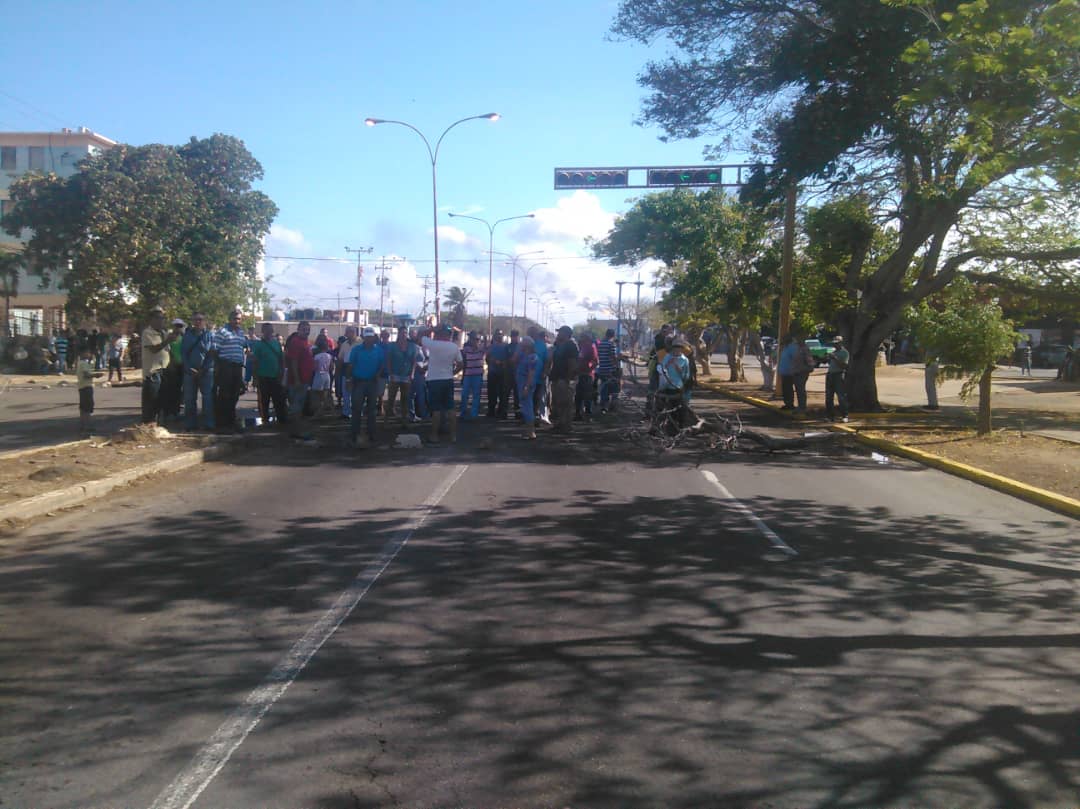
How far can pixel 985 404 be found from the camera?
15.9 m

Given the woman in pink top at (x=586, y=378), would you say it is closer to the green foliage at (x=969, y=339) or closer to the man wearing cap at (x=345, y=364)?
the man wearing cap at (x=345, y=364)

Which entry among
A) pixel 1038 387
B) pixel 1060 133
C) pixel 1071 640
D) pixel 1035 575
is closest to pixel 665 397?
pixel 1060 133

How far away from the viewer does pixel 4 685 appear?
468 centimetres

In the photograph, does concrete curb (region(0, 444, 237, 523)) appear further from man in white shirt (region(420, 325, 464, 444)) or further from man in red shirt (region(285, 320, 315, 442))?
man in white shirt (region(420, 325, 464, 444))

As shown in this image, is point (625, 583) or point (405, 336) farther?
point (405, 336)

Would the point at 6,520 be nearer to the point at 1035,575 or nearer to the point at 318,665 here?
the point at 318,665

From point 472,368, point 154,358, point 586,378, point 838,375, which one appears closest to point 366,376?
point 154,358

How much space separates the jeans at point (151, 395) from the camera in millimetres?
13484

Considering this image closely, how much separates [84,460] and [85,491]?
63.3 inches

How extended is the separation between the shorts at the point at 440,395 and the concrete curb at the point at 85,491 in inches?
141

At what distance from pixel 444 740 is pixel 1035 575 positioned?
5.37 metres

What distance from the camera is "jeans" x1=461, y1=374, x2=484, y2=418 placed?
57.1 ft

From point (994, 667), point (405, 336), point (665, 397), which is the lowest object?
point (994, 667)

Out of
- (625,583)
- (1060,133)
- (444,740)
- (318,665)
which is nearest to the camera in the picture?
(444,740)
